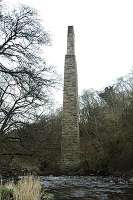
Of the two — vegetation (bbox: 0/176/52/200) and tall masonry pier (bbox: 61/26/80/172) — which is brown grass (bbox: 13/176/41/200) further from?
tall masonry pier (bbox: 61/26/80/172)

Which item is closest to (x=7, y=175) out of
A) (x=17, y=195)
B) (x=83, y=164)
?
(x=17, y=195)

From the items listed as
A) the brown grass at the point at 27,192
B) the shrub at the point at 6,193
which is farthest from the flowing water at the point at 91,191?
the brown grass at the point at 27,192

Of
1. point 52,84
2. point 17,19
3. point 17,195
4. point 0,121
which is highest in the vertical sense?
point 17,19

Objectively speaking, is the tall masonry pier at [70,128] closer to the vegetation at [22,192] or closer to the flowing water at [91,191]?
the flowing water at [91,191]

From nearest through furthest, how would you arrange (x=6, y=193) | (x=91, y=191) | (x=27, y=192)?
(x=27, y=192)
(x=6, y=193)
(x=91, y=191)

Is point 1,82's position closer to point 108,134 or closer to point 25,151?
point 25,151

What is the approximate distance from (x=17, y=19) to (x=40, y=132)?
345 cm

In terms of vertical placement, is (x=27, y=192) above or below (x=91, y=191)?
above

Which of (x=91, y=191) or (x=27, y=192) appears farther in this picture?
(x=91, y=191)

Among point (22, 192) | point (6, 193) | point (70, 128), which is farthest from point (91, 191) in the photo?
point (70, 128)

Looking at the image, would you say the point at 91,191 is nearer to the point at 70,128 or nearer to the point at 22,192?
the point at 22,192

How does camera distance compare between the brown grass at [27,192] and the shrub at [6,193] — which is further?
the shrub at [6,193]

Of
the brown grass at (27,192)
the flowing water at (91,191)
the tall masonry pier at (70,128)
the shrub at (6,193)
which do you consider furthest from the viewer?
the tall masonry pier at (70,128)

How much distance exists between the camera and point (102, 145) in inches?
1094
